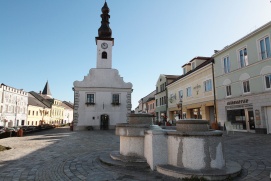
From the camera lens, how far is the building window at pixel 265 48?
16.8 meters

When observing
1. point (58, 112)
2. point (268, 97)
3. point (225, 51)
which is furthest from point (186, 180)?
point (58, 112)

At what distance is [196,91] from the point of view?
2747 cm

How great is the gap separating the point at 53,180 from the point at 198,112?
2476cm

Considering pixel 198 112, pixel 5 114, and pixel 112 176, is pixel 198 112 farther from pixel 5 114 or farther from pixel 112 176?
pixel 5 114

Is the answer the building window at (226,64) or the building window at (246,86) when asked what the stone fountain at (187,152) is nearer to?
the building window at (246,86)

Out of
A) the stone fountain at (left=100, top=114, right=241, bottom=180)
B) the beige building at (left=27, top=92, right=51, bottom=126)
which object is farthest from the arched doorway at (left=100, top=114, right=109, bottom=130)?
the beige building at (left=27, top=92, right=51, bottom=126)

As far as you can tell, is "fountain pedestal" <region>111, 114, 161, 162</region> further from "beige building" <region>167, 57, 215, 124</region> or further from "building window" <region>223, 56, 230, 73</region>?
"building window" <region>223, 56, 230, 73</region>

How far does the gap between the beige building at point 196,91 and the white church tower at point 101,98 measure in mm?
8399

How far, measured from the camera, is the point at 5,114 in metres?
44.2

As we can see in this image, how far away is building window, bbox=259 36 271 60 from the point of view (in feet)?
55.2

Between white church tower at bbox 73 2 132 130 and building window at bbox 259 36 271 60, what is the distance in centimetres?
2001

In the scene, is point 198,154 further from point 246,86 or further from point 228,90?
point 228,90

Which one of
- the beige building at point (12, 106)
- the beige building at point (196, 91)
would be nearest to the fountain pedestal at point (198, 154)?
the beige building at point (196, 91)

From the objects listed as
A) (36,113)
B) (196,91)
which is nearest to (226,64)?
(196,91)
